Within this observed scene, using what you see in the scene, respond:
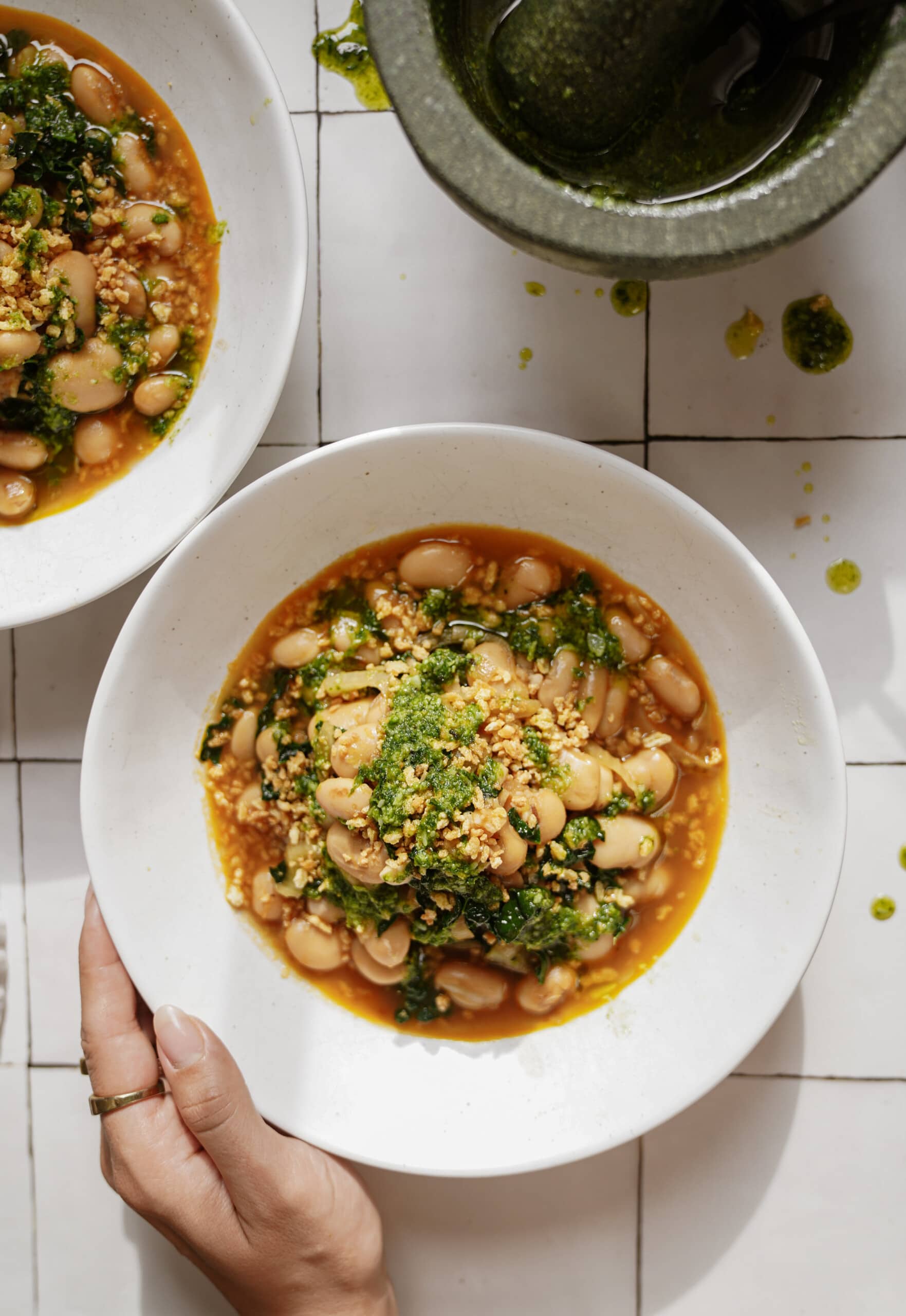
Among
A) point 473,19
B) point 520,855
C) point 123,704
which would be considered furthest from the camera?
point 123,704

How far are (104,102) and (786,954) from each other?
156 cm

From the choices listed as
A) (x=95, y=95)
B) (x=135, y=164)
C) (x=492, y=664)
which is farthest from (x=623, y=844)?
(x=95, y=95)

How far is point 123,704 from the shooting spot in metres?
1.34

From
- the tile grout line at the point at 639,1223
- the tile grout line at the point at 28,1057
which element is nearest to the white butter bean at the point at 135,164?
the tile grout line at the point at 28,1057

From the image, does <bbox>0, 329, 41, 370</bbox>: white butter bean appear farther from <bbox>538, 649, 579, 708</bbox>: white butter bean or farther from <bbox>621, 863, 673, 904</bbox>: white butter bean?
<bbox>621, 863, 673, 904</bbox>: white butter bean

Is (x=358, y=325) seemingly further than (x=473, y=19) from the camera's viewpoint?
Yes

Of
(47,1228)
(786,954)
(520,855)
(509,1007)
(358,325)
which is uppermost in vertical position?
(358,325)

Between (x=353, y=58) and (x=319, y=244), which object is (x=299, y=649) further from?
(x=353, y=58)

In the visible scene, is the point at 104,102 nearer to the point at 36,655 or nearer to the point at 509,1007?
the point at 36,655

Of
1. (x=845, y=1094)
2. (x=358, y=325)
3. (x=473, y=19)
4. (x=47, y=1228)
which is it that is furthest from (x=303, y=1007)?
(x=473, y=19)

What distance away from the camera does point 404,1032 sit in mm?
1442

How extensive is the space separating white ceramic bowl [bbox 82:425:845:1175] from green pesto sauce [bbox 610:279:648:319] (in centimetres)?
34

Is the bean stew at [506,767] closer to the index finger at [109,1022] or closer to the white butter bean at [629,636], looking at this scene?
the white butter bean at [629,636]

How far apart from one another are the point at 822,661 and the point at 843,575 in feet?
0.46
